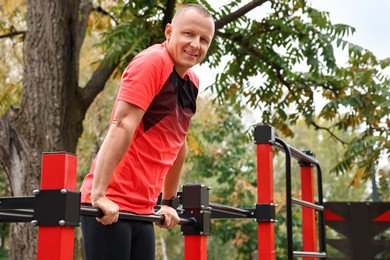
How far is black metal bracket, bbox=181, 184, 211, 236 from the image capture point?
362 cm

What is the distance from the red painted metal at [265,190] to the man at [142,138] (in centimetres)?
152

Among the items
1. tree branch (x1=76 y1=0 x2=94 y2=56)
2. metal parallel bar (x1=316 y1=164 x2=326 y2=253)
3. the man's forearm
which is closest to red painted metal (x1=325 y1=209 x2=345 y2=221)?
metal parallel bar (x1=316 y1=164 x2=326 y2=253)

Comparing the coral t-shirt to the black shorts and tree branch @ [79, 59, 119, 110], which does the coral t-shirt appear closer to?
the black shorts

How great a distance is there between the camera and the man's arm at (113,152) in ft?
8.20

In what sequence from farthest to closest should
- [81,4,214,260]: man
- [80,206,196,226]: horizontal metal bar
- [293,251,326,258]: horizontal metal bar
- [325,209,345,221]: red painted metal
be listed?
1. [325,209,345,221]: red painted metal
2. [293,251,326,258]: horizontal metal bar
3. [81,4,214,260]: man
4. [80,206,196,226]: horizontal metal bar

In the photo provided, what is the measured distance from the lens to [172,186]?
3.19 m

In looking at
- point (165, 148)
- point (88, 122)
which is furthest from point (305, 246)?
point (88, 122)

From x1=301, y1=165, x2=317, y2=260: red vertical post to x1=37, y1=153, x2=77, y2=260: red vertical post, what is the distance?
337cm

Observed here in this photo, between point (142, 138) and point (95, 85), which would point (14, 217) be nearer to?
point (142, 138)

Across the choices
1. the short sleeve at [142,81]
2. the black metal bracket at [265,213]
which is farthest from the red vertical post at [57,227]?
the black metal bracket at [265,213]

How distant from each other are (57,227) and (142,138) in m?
0.53

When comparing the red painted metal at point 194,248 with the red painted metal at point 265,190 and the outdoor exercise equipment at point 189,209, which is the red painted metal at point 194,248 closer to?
the outdoor exercise equipment at point 189,209

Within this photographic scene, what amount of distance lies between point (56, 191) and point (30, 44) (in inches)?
229

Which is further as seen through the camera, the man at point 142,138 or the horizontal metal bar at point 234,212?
the horizontal metal bar at point 234,212
